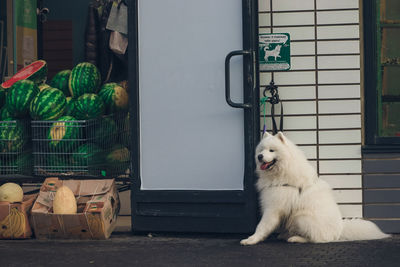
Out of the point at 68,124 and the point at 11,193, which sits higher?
the point at 68,124

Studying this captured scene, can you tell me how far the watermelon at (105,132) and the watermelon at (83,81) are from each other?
46 cm

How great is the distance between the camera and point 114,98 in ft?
22.7

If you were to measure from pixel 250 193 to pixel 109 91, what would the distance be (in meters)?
1.80

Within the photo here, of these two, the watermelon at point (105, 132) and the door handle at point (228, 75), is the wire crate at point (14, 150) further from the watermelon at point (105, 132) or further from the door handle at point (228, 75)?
the door handle at point (228, 75)

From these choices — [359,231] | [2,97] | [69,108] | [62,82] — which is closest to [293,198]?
[359,231]

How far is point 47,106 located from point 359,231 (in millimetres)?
3060

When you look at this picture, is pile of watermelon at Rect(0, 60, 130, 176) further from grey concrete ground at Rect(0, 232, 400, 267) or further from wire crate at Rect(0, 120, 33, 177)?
grey concrete ground at Rect(0, 232, 400, 267)

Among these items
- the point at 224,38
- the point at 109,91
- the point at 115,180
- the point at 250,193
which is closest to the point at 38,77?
the point at 109,91

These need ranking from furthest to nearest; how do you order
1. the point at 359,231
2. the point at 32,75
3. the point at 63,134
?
the point at 32,75 → the point at 63,134 → the point at 359,231

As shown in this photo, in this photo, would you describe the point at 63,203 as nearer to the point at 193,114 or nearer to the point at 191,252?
the point at 191,252

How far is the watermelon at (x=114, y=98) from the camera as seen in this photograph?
22.7 ft

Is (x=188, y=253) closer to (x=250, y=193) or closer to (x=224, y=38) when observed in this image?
(x=250, y=193)

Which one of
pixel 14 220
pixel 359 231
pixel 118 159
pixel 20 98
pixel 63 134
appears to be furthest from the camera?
pixel 118 159

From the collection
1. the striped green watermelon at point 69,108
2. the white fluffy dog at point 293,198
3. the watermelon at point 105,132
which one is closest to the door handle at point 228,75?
the white fluffy dog at point 293,198
